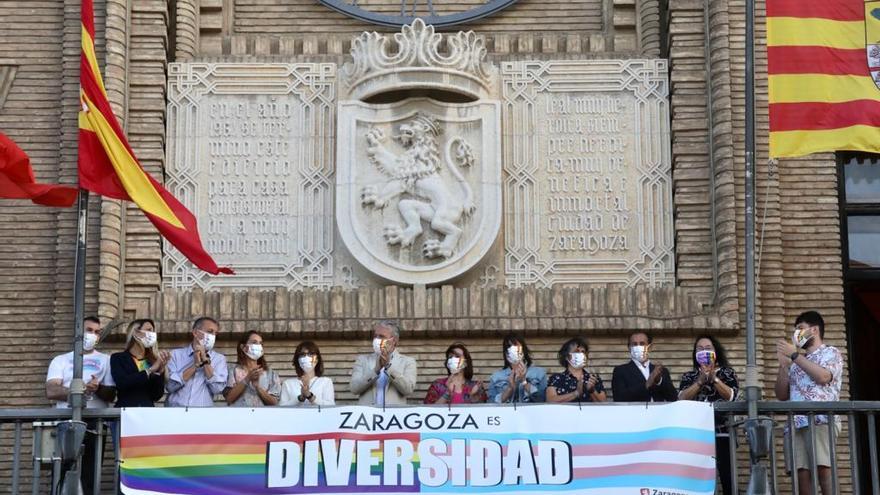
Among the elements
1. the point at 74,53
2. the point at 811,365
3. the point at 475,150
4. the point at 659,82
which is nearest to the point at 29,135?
the point at 74,53

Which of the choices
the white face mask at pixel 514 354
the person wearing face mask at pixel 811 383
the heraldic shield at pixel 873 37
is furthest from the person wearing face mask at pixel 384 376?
the heraldic shield at pixel 873 37

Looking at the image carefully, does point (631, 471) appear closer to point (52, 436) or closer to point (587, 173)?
point (52, 436)

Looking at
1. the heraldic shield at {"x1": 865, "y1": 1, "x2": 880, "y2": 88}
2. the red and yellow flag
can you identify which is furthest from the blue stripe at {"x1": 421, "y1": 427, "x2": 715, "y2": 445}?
the red and yellow flag

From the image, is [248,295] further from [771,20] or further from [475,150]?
[771,20]

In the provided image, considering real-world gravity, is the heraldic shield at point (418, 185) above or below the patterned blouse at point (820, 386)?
above

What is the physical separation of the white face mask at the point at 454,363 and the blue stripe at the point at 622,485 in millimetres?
1507

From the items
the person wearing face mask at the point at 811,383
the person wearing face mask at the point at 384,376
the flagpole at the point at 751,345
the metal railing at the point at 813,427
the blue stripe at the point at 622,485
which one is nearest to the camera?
the flagpole at the point at 751,345

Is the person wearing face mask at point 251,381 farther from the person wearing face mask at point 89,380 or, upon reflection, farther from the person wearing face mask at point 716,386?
the person wearing face mask at point 716,386

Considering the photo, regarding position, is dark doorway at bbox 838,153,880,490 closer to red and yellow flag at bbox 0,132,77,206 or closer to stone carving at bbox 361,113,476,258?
stone carving at bbox 361,113,476,258

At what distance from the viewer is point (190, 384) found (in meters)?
14.3

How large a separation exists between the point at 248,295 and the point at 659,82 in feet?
12.7

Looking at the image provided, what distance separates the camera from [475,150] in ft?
54.3

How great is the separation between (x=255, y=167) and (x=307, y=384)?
288 centimetres

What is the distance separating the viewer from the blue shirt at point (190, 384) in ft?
46.9
